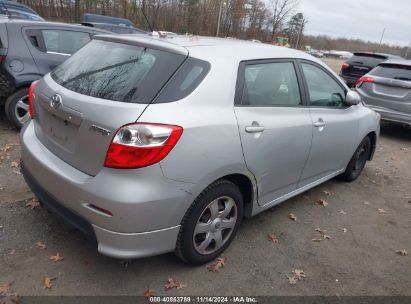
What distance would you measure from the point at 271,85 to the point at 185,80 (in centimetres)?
103

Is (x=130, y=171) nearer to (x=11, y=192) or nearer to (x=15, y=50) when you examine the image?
(x=11, y=192)

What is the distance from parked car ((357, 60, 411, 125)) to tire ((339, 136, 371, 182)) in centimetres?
263

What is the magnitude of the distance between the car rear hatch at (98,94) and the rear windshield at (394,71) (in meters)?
6.32

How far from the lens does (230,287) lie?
2.84 meters

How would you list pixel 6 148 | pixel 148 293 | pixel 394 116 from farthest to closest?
1. pixel 394 116
2. pixel 6 148
3. pixel 148 293

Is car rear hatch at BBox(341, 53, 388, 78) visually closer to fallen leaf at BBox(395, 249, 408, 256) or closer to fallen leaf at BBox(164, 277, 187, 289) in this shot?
fallen leaf at BBox(395, 249, 408, 256)

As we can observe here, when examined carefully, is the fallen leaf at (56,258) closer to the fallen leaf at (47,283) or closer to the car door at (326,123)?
the fallen leaf at (47,283)

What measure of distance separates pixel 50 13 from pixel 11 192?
32.9m

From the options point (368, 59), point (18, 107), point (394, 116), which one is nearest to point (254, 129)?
point (18, 107)

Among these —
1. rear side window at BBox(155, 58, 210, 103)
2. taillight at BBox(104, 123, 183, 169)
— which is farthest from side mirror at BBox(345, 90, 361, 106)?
taillight at BBox(104, 123, 183, 169)

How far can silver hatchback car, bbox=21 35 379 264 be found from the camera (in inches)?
93.5

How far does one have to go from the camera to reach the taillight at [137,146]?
232cm

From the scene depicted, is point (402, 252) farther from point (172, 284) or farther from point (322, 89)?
point (172, 284)

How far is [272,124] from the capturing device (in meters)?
3.15
